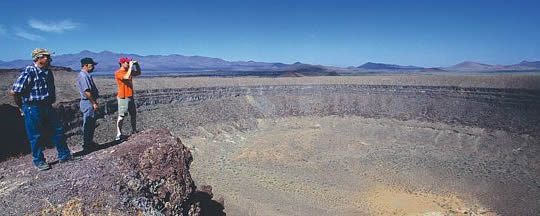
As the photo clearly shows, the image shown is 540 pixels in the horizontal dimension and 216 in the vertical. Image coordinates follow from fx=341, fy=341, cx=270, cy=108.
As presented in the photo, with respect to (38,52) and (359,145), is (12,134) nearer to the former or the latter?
(38,52)

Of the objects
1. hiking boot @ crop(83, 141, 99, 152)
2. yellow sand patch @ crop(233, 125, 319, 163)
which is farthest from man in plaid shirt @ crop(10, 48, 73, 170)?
yellow sand patch @ crop(233, 125, 319, 163)

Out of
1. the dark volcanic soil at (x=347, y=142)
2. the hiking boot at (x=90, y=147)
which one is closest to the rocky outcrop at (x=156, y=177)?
the dark volcanic soil at (x=347, y=142)

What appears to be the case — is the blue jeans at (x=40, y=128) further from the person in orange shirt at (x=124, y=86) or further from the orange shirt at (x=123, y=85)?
the orange shirt at (x=123, y=85)

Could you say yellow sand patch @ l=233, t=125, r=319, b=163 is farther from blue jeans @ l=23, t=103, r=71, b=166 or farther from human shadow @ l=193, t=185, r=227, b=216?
blue jeans @ l=23, t=103, r=71, b=166

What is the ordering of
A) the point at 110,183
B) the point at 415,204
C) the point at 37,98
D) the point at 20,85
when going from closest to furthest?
the point at 110,183, the point at 20,85, the point at 37,98, the point at 415,204

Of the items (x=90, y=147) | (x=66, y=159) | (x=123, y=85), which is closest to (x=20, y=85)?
(x=66, y=159)
